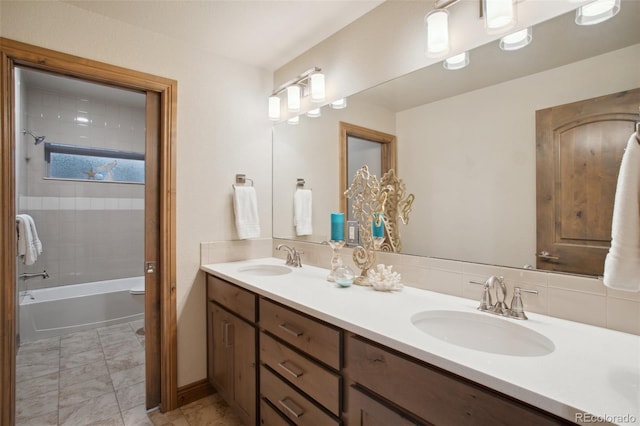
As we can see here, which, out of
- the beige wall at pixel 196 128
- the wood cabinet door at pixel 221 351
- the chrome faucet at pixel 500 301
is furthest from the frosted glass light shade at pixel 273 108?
the chrome faucet at pixel 500 301

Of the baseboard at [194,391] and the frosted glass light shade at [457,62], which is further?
the baseboard at [194,391]

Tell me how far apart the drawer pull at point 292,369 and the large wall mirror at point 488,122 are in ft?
2.47

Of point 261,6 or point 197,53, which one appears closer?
point 261,6

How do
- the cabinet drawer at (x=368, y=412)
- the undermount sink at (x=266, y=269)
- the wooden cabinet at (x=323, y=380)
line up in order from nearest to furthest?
the wooden cabinet at (x=323, y=380) → the cabinet drawer at (x=368, y=412) → the undermount sink at (x=266, y=269)

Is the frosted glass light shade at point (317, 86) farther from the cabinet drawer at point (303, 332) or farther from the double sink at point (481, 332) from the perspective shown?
the double sink at point (481, 332)

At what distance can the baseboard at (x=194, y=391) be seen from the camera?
1918 mm

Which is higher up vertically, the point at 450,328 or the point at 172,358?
the point at 450,328

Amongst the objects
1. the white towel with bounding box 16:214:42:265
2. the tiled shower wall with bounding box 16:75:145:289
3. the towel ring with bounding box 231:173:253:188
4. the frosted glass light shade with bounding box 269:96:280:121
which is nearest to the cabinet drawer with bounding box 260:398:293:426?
the towel ring with bounding box 231:173:253:188

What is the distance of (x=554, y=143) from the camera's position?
3.48 feet

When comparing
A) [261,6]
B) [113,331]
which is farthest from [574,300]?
[113,331]

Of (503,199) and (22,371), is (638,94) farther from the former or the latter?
(22,371)

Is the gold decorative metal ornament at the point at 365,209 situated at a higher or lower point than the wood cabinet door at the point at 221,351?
higher

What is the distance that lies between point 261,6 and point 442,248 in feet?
5.09

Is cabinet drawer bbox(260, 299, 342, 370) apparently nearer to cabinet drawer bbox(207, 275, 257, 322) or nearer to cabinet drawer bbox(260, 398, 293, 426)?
cabinet drawer bbox(207, 275, 257, 322)
